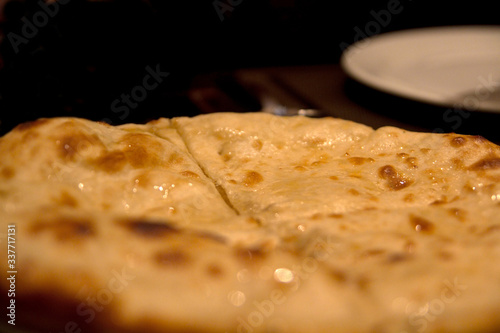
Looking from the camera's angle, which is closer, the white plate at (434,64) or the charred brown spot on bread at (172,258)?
the charred brown spot on bread at (172,258)

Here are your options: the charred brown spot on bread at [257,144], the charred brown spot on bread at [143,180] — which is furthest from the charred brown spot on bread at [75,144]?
the charred brown spot on bread at [257,144]

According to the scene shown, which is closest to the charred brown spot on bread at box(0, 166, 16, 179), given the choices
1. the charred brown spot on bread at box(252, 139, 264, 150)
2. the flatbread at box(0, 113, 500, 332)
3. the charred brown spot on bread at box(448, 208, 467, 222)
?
the flatbread at box(0, 113, 500, 332)

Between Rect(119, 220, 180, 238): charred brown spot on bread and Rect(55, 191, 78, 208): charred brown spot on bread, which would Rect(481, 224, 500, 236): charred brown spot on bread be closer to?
Rect(119, 220, 180, 238): charred brown spot on bread

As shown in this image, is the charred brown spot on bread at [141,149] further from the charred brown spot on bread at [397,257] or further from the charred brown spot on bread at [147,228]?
the charred brown spot on bread at [397,257]

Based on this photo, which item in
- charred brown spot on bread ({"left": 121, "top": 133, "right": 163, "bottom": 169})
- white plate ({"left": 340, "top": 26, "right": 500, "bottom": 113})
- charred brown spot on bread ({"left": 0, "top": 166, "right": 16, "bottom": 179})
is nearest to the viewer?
charred brown spot on bread ({"left": 0, "top": 166, "right": 16, "bottom": 179})

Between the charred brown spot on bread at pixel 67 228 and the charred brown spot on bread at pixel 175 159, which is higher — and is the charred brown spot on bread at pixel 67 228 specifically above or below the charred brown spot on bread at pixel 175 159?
above

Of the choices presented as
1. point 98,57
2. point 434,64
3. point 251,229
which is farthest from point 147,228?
point 434,64

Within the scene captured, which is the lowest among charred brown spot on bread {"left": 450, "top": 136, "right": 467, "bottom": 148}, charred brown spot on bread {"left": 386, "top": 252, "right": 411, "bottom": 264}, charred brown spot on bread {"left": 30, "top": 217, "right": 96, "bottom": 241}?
charred brown spot on bread {"left": 450, "top": 136, "right": 467, "bottom": 148}

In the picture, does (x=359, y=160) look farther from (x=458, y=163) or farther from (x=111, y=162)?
(x=111, y=162)
